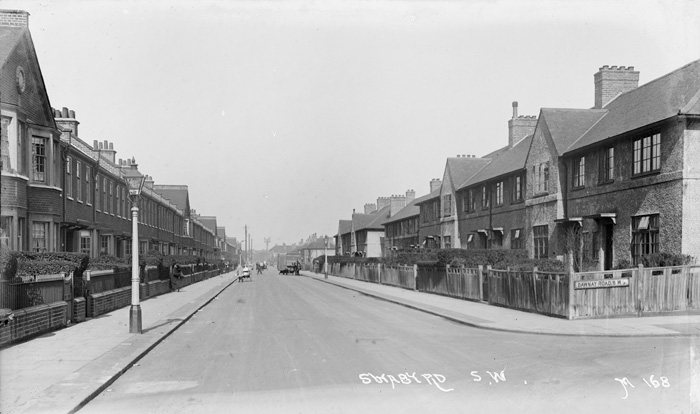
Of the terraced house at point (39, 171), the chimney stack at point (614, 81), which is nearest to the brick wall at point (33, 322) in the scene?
the terraced house at point (39, 171)

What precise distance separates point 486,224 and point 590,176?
12723mm

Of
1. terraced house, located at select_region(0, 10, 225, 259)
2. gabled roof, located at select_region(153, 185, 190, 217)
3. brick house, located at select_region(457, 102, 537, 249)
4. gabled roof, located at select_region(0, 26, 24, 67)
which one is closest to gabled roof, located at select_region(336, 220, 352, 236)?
gabled roof, located at select_region(153, 185, 190, 217)

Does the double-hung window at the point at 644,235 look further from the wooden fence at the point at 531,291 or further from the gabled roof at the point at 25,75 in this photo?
the gabled roof at the point at 25,75

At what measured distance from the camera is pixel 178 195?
245 feet

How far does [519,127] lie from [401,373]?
35397mm

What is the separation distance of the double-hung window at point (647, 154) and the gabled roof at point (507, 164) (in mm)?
10325

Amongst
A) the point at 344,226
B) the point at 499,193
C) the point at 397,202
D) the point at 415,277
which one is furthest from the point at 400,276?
the point at 344,226

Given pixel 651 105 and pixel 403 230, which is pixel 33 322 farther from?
pixel 403 230

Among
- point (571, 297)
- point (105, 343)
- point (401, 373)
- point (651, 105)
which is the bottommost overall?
point (105, 343)

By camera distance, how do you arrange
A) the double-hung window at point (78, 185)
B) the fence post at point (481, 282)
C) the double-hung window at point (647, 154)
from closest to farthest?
the double-hung window at point (647, 154) < the fence post at point (481, 282) < the double-hung window at point (78, 185)

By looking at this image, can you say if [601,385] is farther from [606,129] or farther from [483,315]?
[606,129]

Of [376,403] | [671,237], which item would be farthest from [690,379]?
[671,237]

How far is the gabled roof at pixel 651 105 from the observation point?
820 inches

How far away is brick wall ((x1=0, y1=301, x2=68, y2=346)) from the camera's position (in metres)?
12.2
